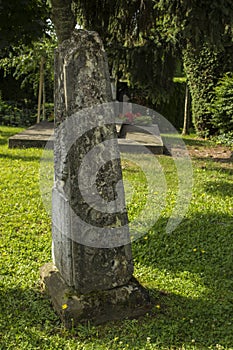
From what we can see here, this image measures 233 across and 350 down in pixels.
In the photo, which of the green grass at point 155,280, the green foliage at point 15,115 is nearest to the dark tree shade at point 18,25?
the green grass at point 155,280

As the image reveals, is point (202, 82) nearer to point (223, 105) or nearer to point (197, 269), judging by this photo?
point (223, 105)

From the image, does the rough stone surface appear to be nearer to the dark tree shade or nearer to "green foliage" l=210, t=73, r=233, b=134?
the dark tree shade

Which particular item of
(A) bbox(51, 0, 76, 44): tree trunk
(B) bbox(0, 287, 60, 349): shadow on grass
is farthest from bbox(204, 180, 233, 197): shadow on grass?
(B) bbox(0, 287, 60, 349): shadow on grass

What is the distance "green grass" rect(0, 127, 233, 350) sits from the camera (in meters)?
3.22

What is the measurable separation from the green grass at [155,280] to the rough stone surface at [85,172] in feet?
1.27

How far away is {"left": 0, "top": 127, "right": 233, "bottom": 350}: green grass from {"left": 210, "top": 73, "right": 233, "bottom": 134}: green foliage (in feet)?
18.1

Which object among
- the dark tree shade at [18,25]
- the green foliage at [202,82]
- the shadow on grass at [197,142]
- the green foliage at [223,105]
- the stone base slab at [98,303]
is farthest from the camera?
the green foliage at [202,82]

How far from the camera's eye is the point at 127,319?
3451 mm

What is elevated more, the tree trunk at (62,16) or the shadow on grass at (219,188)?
the tree trunk at (62,16)

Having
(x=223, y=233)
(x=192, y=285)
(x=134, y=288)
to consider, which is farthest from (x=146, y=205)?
(x=134, y=288)

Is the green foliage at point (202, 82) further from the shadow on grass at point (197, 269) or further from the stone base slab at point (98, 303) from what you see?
the stone base slab at point (98, 303)

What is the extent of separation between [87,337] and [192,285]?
1210 millimetres

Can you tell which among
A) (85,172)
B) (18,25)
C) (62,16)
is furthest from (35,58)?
(85,172)

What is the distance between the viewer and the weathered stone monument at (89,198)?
10.8 ft
